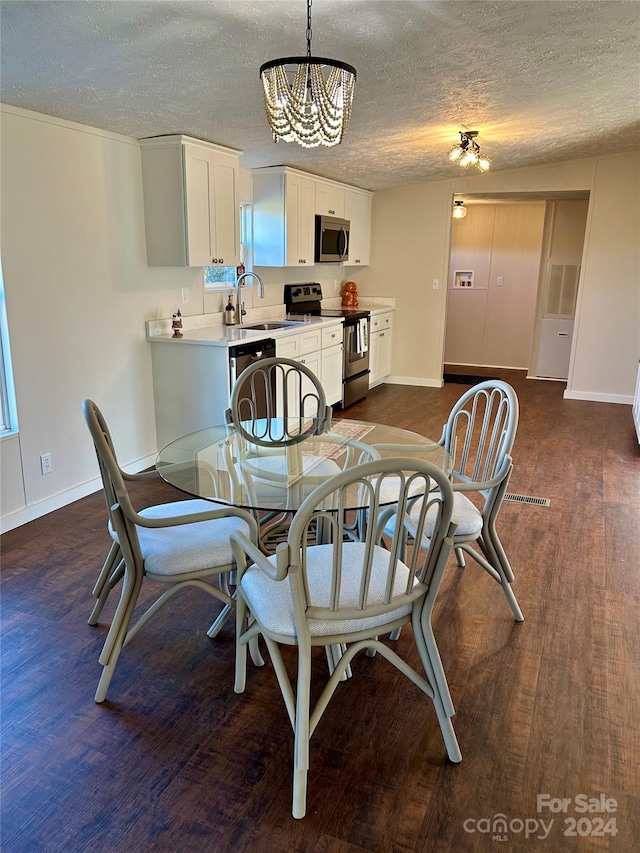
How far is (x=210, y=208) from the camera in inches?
160

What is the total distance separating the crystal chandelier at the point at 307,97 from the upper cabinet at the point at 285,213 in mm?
3065

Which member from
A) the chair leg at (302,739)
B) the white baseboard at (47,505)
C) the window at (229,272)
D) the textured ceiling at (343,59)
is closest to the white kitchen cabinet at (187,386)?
the white baseboard at (47,505)

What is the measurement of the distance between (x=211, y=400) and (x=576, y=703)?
286cm

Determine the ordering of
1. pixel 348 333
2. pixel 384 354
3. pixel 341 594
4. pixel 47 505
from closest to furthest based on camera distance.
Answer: pixel 341 594 → pixel 47 505 → pixel 348 333 → pixel 384 354

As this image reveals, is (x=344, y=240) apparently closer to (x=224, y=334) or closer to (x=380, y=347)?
(x=380, y=347)

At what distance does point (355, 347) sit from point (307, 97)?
A: 4.17 m

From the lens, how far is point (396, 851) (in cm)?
150

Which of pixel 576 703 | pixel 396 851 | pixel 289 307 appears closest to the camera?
pixel 396 851

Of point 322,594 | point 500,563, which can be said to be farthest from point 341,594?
point 500,563

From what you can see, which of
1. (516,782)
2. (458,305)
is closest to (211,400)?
(516,782)

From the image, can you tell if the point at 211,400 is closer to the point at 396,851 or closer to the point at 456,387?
the point at 396,851

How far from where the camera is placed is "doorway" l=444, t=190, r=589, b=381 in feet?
23.6

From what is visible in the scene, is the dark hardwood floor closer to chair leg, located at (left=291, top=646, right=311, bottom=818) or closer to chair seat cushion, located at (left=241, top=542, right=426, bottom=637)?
chair leg, located at (left=291, top=646, right=311, bottom=818)

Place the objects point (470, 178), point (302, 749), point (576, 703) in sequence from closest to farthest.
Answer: point (302, 749) → point (576, 703) → point (470, 178)
